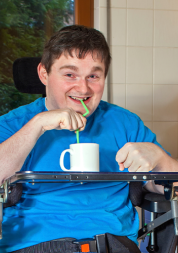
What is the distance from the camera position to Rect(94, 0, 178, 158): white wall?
6.84 ft

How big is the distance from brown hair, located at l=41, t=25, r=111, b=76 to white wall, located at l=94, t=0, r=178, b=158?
950 millimetres

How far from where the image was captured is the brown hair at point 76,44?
3.56ft

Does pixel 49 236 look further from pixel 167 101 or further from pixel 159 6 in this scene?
pixel 159 6

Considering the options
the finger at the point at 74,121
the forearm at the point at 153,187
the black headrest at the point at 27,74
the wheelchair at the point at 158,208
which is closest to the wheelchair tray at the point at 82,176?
the wheelchair at the point at 158,208

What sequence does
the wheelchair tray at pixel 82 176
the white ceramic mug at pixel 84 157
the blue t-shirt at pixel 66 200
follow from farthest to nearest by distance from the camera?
1. the blue t-shirt at pixel 66 200
2. the white ceramic mug at pixel 84 157
3. the wheelchair tray at pixel 82 176

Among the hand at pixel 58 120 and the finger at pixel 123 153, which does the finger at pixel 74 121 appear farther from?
the finger at pixel 123 153

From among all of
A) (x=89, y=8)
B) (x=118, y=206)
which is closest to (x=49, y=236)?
(x=118, y=206)

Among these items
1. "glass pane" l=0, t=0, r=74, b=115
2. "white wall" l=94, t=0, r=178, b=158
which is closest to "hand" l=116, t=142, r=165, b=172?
"white wall" l=94, t=0, r=178, b=158

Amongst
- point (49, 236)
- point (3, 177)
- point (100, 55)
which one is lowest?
point (49, 236)

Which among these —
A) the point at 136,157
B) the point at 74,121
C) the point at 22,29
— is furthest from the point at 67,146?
the point at 22,29

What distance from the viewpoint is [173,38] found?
215 cm

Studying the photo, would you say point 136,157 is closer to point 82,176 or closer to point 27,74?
point 82,176

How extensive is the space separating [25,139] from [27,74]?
1.83 ft

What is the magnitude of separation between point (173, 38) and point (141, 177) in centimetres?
167
